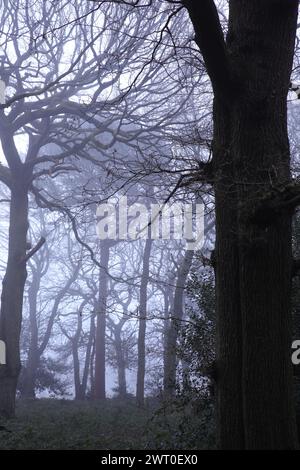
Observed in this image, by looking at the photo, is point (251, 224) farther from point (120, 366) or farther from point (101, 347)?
point (120, 366)

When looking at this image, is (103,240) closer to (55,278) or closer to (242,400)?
(55,278)

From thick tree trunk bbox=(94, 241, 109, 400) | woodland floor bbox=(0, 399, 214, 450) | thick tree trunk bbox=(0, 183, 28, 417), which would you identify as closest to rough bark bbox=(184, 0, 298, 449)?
woodland floor bbox=(0, 399, 214, 450)

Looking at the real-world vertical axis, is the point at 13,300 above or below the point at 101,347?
below

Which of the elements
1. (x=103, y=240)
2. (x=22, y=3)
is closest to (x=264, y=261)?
(x=22, y=3)

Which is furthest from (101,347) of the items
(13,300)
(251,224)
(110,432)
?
(251,224)

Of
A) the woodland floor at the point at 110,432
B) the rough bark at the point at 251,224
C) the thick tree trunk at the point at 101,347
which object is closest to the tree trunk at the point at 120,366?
the thick tree trunk at the point at 101,347

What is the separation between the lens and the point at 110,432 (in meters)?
11.6

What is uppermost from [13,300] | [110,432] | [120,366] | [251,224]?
[13,300]

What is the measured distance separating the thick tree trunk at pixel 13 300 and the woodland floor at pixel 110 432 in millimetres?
749

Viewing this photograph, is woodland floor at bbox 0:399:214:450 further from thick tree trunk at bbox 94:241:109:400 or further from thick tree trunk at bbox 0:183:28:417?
thick tree trunk at bbox 94:241:109:400

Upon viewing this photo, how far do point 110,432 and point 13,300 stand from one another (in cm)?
445

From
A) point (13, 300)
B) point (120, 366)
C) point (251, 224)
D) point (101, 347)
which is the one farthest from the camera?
point (120, 366)

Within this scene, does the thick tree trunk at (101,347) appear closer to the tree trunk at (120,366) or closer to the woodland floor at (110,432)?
the tree trunk at (120,366)

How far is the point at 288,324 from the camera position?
5.36 m
